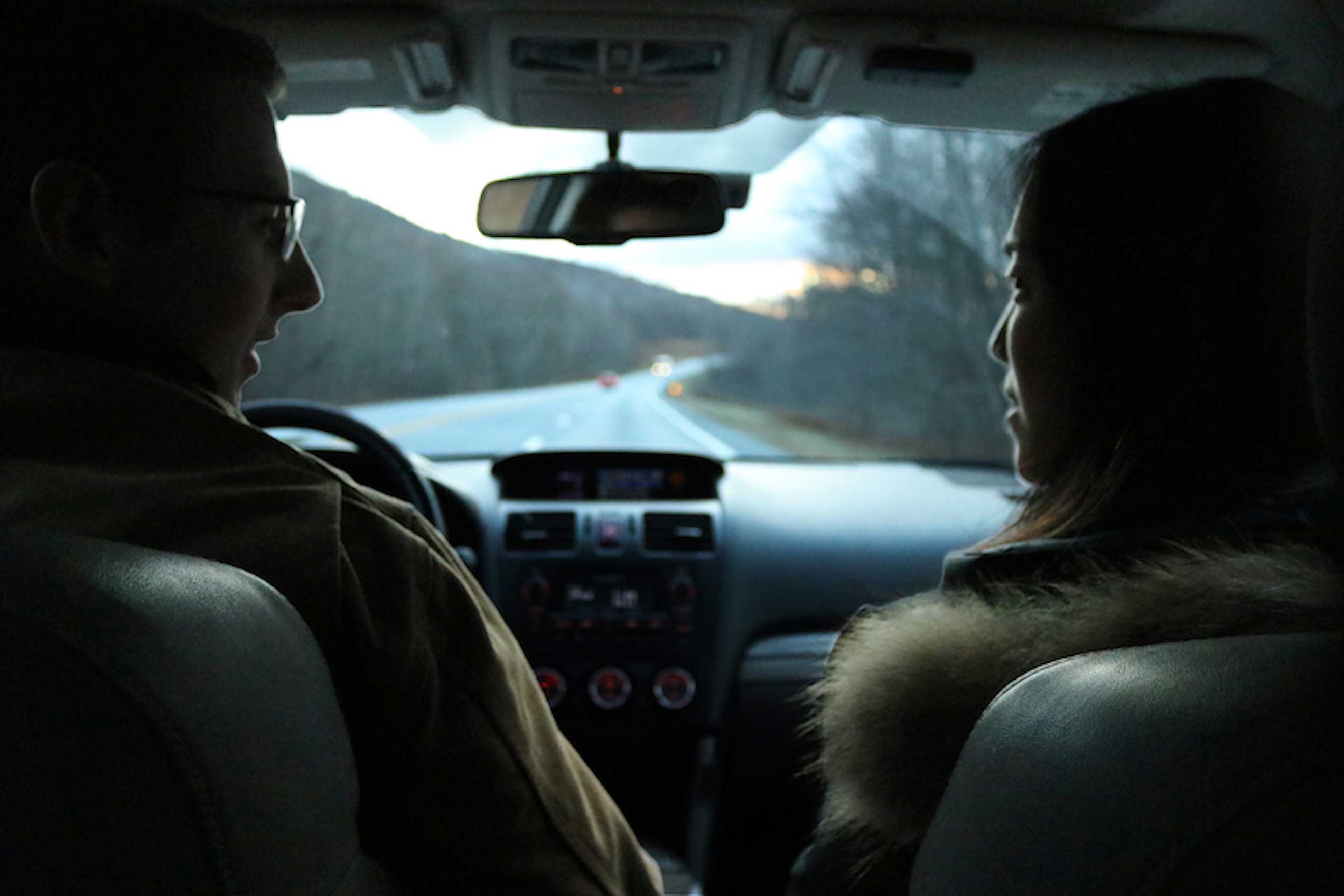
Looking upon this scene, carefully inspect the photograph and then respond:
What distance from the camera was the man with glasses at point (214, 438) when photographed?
143cm

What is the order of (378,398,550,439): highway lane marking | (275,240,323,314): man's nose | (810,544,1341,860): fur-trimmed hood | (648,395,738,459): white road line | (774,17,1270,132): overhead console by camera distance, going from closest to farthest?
(810,544,1341,860): fur-trimmed hood → (275,240,323,314): man's nose → (774,17,1270,132): overhead console → (648,395,738,459): white road line → (378,398,550,439): highway lane marking

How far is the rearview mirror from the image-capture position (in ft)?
10.1

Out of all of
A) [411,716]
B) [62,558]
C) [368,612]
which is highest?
[62,558]

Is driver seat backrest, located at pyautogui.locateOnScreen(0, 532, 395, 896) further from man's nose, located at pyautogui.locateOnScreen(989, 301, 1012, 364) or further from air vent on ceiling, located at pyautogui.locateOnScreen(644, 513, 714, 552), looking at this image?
air vent on ceiling, located at pyautogui.locateOnScreen(644, 513, 714, 552)

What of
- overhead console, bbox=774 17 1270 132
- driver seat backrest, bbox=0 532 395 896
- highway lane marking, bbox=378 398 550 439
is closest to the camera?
driver seat backrest, bbox=0 532 395 896

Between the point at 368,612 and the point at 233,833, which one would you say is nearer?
the point at 233,833

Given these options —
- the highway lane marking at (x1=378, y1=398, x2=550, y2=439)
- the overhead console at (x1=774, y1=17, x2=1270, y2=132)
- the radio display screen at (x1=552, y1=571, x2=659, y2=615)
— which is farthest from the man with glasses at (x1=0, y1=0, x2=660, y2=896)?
the highway lane marking at (x1=378, y1=398, x2=550, y2=439)

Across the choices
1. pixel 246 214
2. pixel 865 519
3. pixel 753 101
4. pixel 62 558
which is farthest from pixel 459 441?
pixel 62 558

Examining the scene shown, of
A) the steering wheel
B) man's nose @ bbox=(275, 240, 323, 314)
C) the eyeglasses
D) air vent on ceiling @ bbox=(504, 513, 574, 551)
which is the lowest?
air vent on ceiling @ bbox=(504, 513, 574, 551)

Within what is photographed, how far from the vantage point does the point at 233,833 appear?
1036 mm

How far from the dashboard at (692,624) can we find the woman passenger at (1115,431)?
2.64 metres

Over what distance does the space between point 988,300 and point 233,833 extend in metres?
4.42

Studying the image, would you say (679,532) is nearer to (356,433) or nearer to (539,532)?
(539,532)

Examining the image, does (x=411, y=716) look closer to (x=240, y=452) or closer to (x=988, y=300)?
(x=240, y=452)
